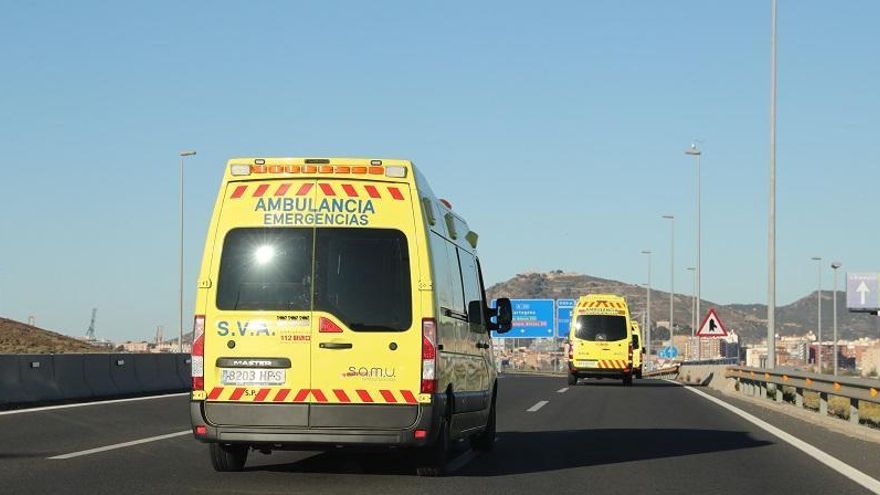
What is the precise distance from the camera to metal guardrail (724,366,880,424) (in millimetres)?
16953

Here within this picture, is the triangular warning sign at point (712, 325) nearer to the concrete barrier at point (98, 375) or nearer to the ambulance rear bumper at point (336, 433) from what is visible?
the concrete barrier at point (98, 375)

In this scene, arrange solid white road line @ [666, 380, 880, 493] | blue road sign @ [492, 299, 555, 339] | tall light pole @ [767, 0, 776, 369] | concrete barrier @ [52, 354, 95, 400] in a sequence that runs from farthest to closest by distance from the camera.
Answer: blue road sign @ [492, 299, 555, 339], tall light pole @ [767, 0, 776, 369], concrete barrier @ [52, 354, 95, 400], solid white road line @ [666, 380, 880, 493]

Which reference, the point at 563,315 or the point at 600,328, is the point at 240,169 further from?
the point at 563,315

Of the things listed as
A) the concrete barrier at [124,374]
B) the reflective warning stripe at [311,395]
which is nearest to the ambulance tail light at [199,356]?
the reflective warning stripe at [311,395]

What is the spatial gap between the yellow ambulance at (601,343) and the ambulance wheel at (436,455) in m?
26.9

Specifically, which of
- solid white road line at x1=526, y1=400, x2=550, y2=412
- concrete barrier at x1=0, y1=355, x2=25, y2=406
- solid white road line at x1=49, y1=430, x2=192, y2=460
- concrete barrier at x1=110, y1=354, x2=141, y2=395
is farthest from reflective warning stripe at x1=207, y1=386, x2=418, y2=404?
concrete barrier at x1=110, y1=354, x2=141, y2=395

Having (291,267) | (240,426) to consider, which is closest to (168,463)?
(240,426)

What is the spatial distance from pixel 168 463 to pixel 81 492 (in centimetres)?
227

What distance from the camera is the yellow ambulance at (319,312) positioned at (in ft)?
33.1

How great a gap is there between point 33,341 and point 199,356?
35.7 meters

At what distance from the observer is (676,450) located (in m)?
14.2

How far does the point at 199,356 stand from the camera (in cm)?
1021

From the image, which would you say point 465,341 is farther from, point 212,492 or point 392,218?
point 212,492

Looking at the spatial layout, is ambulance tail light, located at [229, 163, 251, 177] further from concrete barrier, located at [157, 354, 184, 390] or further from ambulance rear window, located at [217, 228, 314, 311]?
concrete barrier, located at [157, 354, 184, 390]
